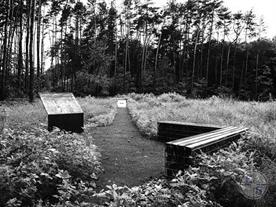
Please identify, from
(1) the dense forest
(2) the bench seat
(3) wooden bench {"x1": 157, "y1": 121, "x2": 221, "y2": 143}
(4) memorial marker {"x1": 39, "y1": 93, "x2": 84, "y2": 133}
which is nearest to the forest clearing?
(2) the bench seat

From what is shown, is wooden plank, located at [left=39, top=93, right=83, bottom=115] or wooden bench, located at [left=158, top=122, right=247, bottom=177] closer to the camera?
wooden bench, located at [left=158, top=122, right=247, bottom=177]

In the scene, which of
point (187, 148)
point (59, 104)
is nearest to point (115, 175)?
point (187, 148)

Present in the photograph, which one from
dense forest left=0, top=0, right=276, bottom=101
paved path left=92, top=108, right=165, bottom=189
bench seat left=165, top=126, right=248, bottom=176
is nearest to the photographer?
bench seat left=165, top=126, right=248, bottom=176

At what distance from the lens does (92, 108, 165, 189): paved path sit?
4402mm

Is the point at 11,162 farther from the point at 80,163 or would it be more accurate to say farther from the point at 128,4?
the point at 128,4

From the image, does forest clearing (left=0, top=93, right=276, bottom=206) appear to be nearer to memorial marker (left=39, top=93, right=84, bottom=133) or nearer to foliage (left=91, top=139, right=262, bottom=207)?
foliage (left=91, top=139, right=262, bottom=207)

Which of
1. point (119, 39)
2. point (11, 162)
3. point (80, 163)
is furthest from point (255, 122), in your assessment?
point (119, 39)

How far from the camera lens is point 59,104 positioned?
749cm

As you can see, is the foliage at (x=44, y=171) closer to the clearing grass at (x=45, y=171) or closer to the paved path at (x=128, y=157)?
the clearing grass at (x=45, y=171)

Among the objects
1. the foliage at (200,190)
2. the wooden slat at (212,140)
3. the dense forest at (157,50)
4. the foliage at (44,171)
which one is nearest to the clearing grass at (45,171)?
the foliage at (44,171)

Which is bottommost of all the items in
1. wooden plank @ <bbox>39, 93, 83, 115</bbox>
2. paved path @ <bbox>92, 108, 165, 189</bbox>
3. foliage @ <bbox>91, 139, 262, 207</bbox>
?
paved path @ <bbox>92, 108, 165, 189</bbox>

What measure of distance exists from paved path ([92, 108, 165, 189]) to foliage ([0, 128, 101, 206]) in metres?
0.44

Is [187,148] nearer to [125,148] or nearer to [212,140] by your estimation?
[212,140]

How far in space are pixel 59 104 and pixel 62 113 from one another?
556 millimetres
